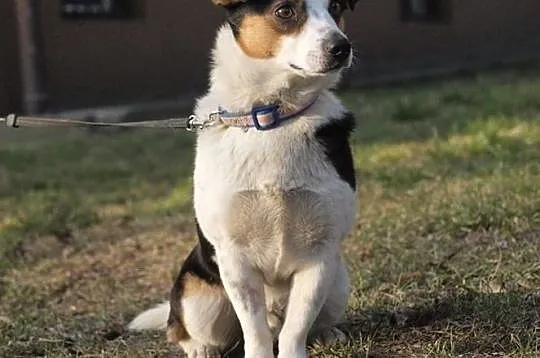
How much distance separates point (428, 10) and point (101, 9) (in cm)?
574

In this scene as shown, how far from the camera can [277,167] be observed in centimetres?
270

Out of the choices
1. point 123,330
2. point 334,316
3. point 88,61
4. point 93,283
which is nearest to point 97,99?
point 88,61

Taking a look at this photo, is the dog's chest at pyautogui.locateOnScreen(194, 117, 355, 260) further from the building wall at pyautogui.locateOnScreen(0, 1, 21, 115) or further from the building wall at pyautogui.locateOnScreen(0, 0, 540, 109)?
the building wall at pyautogui.locateOnScreen(0, 1, 21, 115)

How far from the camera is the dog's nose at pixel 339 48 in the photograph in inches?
101

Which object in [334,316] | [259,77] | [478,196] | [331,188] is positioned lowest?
[478,196]

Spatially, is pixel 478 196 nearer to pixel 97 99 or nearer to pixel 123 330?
pixel 123 330

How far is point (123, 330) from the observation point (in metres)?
3.58

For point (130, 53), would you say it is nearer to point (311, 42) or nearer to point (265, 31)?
point (265, 31)

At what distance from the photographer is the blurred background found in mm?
3342

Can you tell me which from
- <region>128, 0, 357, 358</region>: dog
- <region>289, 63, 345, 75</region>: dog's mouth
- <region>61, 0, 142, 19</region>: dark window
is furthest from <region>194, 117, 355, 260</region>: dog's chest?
<region>61, 0, 142, 19</region>: dark window

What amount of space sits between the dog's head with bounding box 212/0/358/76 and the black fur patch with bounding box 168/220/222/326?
564 mm

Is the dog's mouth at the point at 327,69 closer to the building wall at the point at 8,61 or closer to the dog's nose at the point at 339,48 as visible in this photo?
the dog's nose at the point at 339,48

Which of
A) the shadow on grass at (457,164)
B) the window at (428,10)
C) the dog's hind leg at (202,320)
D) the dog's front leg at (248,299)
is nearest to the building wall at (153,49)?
the window at (428,10)

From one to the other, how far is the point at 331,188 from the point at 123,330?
1.25 metres
